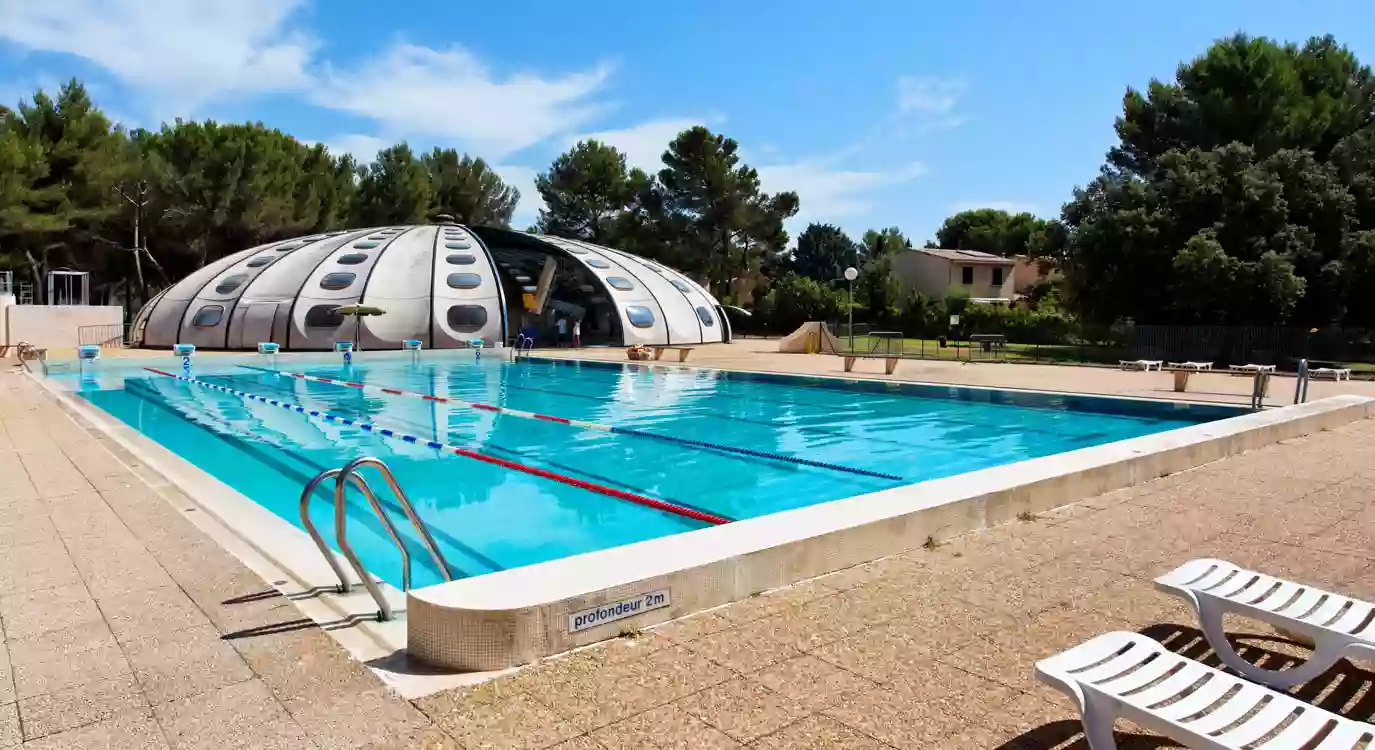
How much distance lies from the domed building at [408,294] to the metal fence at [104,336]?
59cm

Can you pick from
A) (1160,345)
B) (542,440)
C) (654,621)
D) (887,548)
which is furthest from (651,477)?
(1160,345)

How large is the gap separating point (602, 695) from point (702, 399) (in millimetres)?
12106

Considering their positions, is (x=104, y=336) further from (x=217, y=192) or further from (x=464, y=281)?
(x=464, y=281)

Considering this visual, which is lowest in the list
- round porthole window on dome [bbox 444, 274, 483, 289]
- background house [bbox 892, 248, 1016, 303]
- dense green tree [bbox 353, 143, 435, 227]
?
round porthole window on dome [bbox 444, 274, 483, 289]

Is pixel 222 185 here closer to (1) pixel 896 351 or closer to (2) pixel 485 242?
(2) pixel 485 242

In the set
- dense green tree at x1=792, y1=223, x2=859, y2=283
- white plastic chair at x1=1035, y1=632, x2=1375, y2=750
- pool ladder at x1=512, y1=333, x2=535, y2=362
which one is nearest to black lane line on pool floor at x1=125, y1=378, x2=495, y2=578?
white plastic chair at x1=1035, y1=632, x2=1375, y2=750

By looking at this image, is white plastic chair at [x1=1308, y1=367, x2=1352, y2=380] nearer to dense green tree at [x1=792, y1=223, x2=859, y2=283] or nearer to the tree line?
the tree line

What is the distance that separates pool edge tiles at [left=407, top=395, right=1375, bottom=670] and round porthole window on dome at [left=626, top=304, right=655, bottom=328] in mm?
23439

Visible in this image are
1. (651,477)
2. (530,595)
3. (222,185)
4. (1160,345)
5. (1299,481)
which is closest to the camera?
(530,595)

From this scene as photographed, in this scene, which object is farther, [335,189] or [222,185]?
[335,189]

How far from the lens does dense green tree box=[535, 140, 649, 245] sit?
52219 millimetres

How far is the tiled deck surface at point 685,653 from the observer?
249 centimetres

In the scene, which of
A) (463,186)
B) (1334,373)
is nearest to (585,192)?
(463,186)

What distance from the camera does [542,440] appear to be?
416 inches
